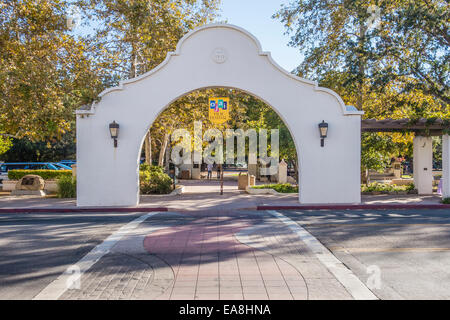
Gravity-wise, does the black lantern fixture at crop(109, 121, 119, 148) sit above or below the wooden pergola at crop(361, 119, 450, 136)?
below

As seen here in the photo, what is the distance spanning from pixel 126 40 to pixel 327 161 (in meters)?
10.7

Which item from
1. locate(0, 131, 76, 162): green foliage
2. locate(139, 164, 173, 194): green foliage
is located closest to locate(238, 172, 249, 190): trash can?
locate(139, 164, 173, 194): green foliage

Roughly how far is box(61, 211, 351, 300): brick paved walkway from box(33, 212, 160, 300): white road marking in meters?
0.14

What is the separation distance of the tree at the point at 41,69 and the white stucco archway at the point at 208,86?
167 cm

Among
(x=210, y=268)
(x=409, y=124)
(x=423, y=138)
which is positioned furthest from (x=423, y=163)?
(x=210, y=268)

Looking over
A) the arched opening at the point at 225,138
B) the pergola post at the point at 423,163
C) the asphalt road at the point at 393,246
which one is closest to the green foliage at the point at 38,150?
the arched opening at the point at 225,138

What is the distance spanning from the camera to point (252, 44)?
14.3 metres

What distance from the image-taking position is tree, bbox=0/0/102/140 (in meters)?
15.0

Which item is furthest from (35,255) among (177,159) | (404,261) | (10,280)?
(177,159)

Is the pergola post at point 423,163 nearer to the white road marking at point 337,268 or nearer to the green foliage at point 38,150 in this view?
the white road marking at point 337,268

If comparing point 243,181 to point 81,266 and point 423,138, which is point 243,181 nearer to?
point 423,138

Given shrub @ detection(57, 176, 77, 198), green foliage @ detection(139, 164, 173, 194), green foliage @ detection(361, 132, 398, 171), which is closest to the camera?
shrub @ detection(57, 176, 77, 198)

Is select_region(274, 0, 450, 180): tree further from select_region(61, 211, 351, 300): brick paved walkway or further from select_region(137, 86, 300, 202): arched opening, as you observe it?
select_region(61, 211, 351, 300): brick paved walkway

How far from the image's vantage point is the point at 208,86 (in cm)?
1433
